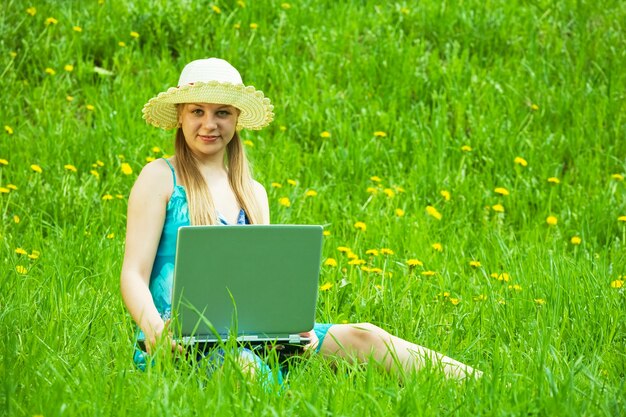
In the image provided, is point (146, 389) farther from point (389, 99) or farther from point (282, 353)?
point (389, 99)

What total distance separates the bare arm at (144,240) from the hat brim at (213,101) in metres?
0.23

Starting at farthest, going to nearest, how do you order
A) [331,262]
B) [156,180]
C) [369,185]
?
[369,185] → [331,262] → [156,180]

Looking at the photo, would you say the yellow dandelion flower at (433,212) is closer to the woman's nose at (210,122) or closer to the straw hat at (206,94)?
the straw hat at (206,94)

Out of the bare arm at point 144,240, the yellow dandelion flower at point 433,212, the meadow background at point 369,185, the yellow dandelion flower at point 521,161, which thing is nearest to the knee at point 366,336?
the meadow background at point 369,185

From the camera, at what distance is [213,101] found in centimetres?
335

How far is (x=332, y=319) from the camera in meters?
3.93

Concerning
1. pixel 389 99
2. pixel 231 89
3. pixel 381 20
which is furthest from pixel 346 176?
pixel 231 89

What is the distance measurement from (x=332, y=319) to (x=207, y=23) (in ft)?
11.3

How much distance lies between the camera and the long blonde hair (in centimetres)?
332

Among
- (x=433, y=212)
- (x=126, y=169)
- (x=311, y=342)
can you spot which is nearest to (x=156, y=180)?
(x=311, y=342)

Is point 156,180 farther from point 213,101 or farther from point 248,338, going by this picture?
point 248,338

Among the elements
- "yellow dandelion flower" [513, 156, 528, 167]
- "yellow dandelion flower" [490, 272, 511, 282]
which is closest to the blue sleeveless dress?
"yellow dandelion flower" [490, 272, 511, 282]

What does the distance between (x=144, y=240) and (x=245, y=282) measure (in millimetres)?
489

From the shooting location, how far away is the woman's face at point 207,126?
3389 mm
